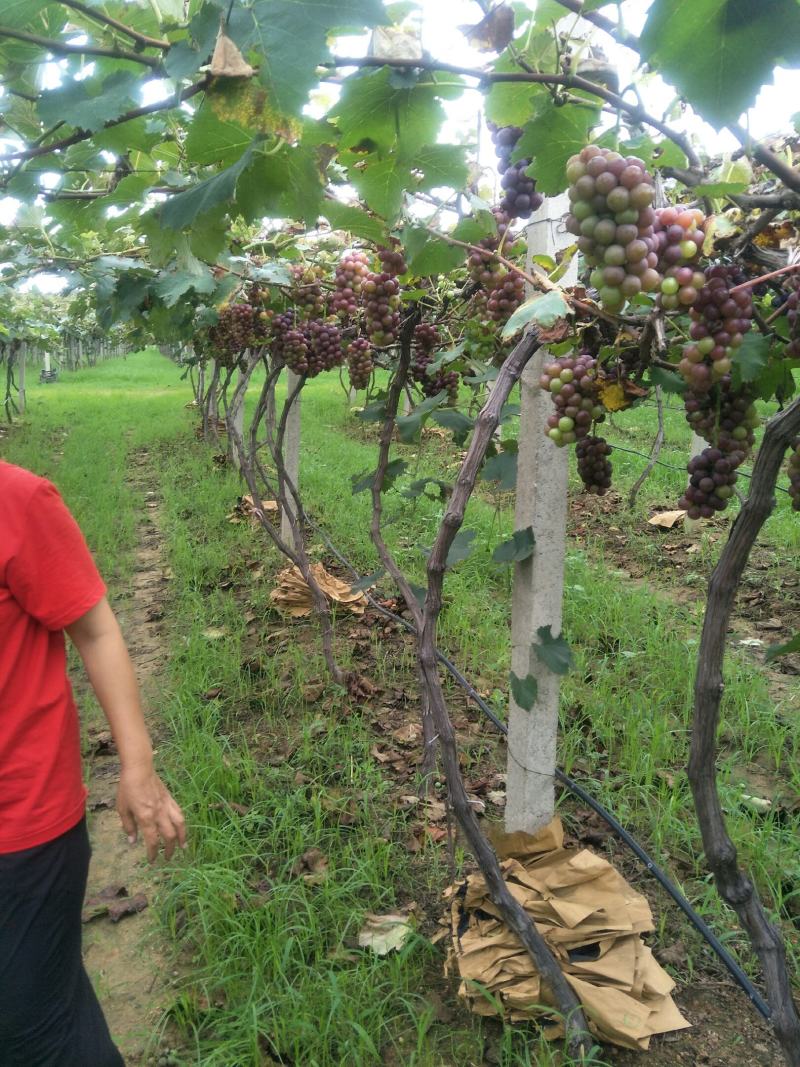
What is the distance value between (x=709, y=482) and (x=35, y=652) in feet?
4.05

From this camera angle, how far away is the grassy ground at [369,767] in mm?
1877

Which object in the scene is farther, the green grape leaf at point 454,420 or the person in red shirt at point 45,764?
the green grape leaf at point 454,420

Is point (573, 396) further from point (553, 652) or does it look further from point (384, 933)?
point (384, 933)

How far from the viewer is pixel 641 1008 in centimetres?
170

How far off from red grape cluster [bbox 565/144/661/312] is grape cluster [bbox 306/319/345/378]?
237cm

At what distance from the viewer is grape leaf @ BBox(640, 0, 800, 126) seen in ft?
2.73

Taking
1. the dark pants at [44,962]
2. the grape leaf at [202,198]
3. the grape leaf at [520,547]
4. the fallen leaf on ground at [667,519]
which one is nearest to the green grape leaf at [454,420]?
the grape leaf at [520,547]

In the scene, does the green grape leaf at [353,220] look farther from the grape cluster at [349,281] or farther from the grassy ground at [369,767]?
the grassy ground at [369,767]

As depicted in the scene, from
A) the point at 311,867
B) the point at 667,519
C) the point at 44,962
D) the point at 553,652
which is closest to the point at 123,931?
the point at 311,867

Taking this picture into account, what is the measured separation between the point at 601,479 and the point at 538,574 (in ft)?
1.67

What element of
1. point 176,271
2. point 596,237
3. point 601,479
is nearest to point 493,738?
point 601,479

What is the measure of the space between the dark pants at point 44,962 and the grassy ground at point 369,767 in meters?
0.39

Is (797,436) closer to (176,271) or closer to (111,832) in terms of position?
(176,271)

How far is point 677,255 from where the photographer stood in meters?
0.98
